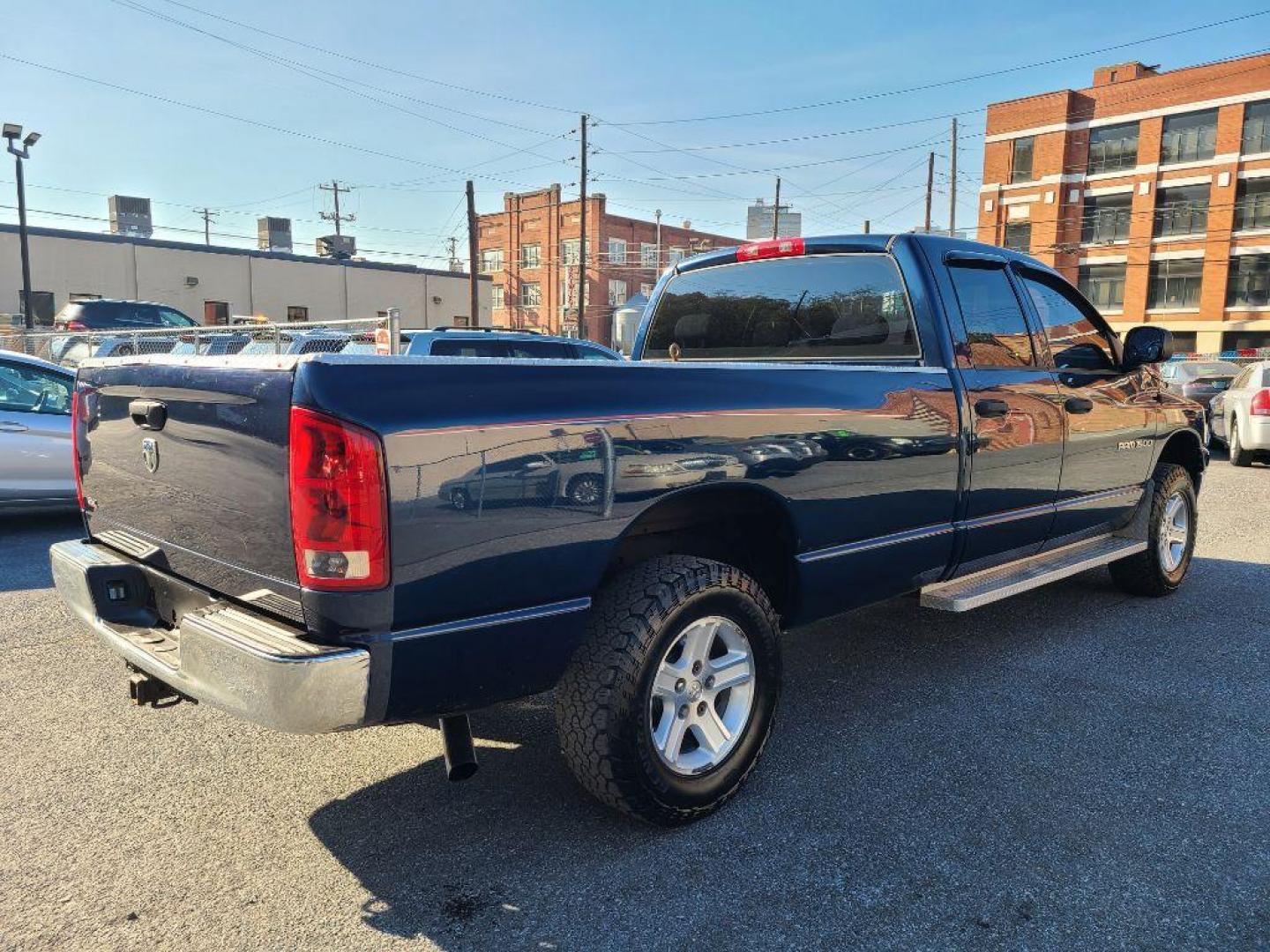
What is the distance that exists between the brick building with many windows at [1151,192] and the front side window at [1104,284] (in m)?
0.06

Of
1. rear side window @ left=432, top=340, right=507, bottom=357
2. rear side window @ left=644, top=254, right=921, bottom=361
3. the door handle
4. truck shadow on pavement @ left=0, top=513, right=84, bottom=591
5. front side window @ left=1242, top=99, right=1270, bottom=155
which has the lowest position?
truck shadow on pavement @ left=0, top=513, right=84, bottom=591

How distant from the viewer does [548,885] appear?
2504mm

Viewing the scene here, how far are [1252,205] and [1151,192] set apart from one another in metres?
4.31

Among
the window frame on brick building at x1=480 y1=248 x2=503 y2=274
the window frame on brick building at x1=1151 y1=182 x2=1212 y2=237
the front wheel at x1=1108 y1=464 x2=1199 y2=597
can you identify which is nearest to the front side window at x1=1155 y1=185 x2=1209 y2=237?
the window frame on brick building at x1=1151 y1=182 x2=1212 y2=237

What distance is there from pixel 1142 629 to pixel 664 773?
350cm

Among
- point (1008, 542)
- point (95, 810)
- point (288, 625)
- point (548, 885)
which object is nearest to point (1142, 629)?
point (1008, 542)

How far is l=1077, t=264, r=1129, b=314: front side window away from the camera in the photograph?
45125 millimetres

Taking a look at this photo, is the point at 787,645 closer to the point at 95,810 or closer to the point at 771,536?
the point at 771,536

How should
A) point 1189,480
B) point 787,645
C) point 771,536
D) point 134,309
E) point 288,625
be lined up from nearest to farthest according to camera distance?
1. point 288,625
2. point 771,536
3. point 787,645
4. point 1189,480
5. point 134,309

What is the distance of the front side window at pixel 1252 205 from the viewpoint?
40688 millimetres

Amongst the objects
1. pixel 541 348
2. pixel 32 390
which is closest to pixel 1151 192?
pixel 541 348

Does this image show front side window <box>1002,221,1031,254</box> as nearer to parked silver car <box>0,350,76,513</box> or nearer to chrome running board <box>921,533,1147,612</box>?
chrome running board <box>921,533,1147,612</box>

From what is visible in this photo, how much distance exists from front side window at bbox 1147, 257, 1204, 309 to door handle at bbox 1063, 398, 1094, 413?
45.7m

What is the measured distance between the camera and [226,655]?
2236mm
